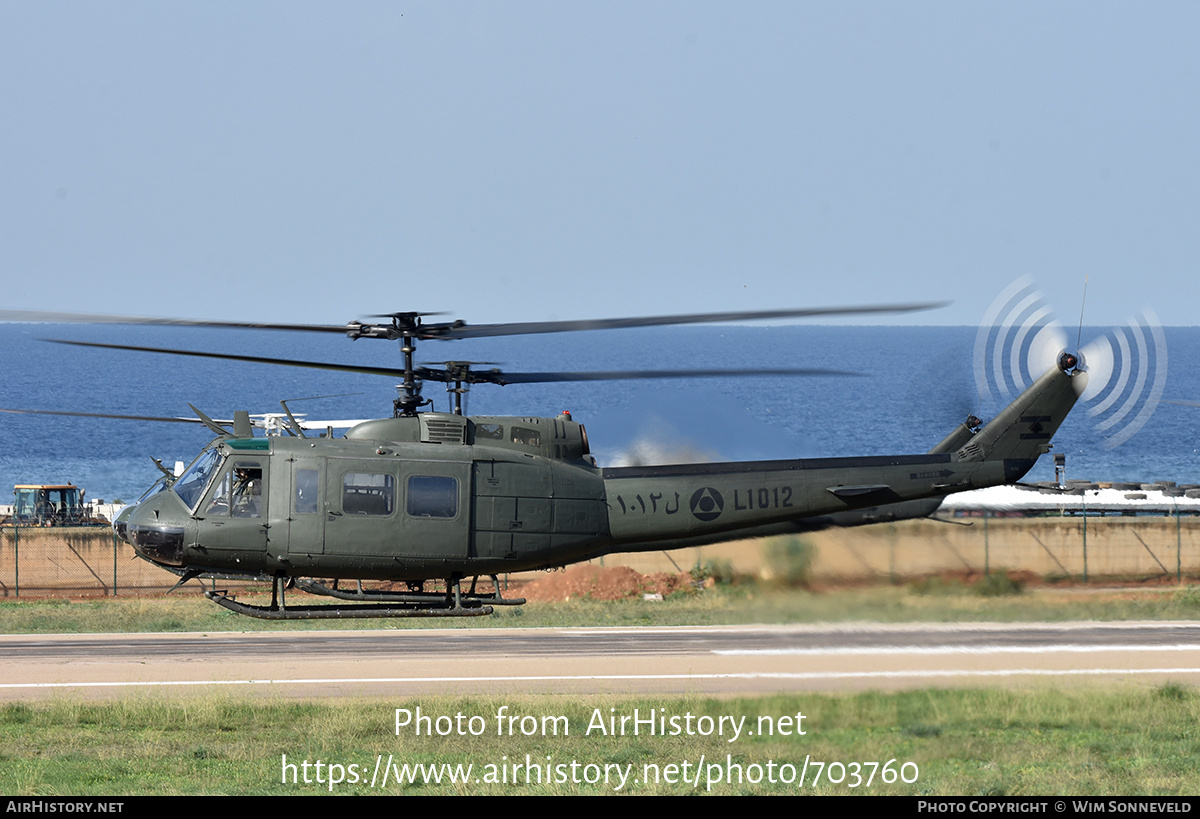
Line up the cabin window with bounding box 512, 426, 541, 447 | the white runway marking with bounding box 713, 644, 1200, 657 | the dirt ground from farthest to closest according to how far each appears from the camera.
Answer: the dirt ground → the white runway marking with bounding box 713, 644, 1200, 657 → the cabin window with bounding box 512, 426, 541, 447

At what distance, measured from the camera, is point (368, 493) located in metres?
18.3

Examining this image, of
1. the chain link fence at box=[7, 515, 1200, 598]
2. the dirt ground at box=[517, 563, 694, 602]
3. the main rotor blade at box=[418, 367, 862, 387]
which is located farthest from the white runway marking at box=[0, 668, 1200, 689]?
the dirt ground at box=[517, 563, 694, 602]

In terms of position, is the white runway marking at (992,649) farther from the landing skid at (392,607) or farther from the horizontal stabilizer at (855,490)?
the landing skid at (392,607)

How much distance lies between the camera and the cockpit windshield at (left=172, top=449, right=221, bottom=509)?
60.3 ft

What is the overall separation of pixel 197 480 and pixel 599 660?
16405 mm

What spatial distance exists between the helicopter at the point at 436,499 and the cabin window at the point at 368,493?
0.02 m

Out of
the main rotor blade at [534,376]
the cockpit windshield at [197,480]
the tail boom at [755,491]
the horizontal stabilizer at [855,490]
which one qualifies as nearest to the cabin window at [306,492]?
the cockpit windshield at [197,480]

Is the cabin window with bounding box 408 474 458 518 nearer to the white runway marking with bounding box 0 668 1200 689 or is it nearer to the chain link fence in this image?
the white runway marking with bounding box 0 668 1200 689

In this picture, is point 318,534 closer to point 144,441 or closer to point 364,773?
point 364,773

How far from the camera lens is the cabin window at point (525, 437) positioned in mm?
19391

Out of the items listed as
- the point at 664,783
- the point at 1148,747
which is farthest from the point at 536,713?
the point at 1148,747

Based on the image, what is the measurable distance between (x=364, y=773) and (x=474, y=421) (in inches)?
232

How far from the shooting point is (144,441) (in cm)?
15175

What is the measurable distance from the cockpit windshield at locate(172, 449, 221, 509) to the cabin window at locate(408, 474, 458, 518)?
2.97m
